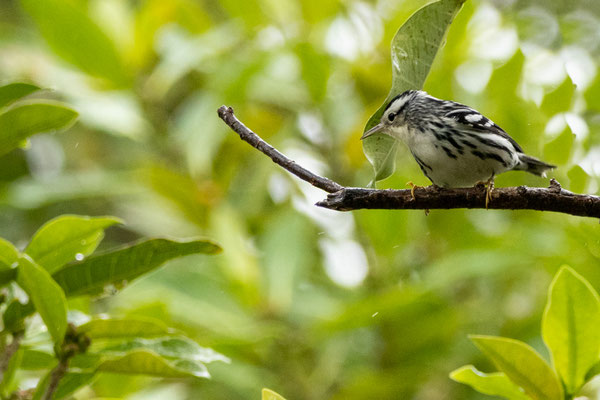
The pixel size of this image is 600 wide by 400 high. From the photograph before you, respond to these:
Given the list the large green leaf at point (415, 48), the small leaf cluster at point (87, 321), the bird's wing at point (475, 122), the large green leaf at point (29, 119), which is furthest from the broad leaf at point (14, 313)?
the bird's wing at point (475, 122)

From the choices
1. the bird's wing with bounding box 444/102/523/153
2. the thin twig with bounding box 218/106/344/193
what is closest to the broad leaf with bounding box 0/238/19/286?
the thin twig with bounding box 218/106/344/193

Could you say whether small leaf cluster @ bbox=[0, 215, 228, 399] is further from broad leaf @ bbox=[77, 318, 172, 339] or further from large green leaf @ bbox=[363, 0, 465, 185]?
large green leaf @ bbox=[363, 0, 465, 185]

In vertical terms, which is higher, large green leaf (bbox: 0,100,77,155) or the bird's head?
the bird's head

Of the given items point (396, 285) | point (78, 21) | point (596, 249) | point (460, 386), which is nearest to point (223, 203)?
point (396, 285)

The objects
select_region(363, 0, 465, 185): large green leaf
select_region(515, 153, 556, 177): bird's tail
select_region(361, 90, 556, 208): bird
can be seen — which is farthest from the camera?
select_region(515, 153, 556, 177): bird's tail

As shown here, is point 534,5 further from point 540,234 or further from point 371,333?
point 371,333

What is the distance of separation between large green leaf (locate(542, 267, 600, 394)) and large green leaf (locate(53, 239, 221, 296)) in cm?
58

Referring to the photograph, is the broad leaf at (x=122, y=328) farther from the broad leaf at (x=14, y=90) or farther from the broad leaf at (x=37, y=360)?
the broad leaf at (x=14, y=90)

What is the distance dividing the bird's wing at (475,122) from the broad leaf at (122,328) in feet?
3.63

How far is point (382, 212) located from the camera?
2406 millimetres

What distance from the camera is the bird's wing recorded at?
2.07 m

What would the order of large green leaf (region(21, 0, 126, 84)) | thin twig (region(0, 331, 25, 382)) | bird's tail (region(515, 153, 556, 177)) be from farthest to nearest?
large green leaf (region(21, 0, 126, 84)) → bird's tail (region(515, 153, 556, 177)) → thin twig (region(0, 331, 25, 382))

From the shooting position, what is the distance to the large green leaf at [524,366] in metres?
1.15

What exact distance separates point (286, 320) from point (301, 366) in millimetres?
183
